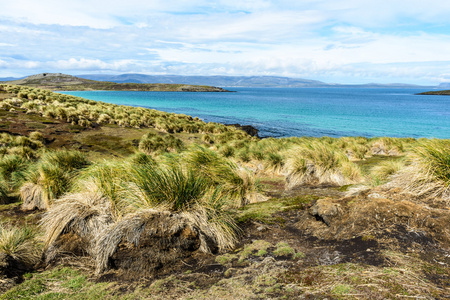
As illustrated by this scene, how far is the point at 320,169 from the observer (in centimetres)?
917

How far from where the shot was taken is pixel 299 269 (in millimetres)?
3506

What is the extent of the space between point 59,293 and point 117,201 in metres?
1.87

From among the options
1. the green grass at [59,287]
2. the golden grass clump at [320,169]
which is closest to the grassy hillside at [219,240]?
the green grass at [59,287]

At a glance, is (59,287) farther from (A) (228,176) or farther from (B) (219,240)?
(A) (228,176)

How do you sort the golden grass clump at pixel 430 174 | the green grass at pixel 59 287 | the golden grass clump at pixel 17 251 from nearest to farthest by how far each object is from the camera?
the green grass at pixel 59 287 → the golden grass clump at pixel 17 251 → the golden grass clump at pixel 430 174

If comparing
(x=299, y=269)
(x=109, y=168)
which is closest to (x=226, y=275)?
(x=299, y=269)

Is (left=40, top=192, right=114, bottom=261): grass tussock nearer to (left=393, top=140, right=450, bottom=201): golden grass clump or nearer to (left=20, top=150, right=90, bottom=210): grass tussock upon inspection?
(left=20, top=150, right=90, bottom=210): grass tussock

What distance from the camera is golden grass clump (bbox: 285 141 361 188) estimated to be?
29.7 ft

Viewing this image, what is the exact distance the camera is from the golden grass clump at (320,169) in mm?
9039

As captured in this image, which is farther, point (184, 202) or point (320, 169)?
A: point (320, 169)

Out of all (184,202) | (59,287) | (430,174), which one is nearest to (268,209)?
(184,202)

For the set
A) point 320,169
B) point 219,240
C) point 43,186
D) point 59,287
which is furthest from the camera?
point 320,169

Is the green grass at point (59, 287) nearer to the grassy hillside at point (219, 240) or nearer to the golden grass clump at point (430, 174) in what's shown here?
the grassy hillside at point (219, 240)

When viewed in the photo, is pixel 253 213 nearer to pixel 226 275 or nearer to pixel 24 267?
pixel 226 275
